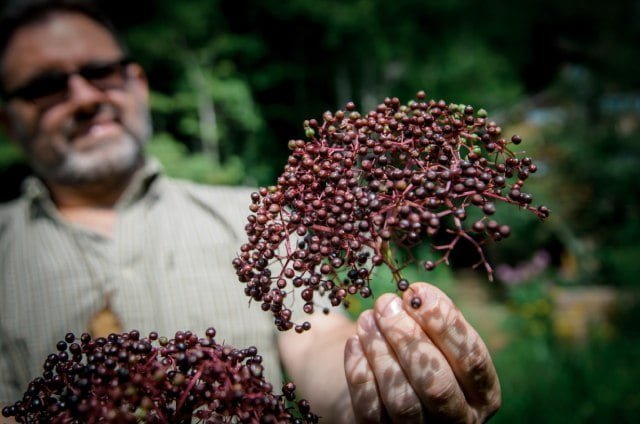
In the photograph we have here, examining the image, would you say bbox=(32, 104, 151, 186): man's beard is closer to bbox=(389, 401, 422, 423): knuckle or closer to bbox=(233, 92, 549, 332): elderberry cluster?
bbox=(233, 92, 549, 332): elderberry cluster

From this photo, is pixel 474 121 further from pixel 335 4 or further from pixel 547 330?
pixel 335 4

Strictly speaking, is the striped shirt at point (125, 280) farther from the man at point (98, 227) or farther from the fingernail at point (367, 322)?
the fingernail at point (367, 322)

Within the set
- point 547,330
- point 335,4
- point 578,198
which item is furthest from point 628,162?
point 335,4

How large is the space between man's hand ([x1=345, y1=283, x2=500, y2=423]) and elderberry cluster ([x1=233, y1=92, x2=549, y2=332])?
0.22 metres

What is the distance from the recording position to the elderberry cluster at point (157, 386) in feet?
3.55

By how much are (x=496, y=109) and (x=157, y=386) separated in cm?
1948

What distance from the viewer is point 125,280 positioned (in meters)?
3.06

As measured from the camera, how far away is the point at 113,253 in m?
3.14

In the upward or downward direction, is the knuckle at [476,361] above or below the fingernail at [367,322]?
below

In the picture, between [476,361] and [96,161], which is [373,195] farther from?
[96,161]

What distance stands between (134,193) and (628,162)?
42.0 feet

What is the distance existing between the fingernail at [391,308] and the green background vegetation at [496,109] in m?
2.76

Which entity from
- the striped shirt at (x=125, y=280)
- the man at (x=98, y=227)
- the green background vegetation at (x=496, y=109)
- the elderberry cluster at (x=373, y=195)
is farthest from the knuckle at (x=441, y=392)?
the green background vegetation at (x=496, y=109)

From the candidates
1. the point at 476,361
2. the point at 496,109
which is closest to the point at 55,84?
the point at 476,361
